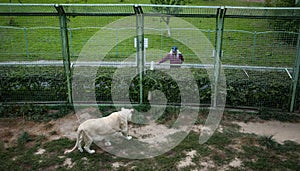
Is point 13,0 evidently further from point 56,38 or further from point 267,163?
point 267,163

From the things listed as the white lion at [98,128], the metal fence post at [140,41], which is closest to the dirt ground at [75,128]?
the white lion at [98,128]

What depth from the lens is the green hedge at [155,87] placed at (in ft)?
24.1

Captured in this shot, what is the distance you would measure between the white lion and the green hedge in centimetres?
182

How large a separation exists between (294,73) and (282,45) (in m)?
0.93

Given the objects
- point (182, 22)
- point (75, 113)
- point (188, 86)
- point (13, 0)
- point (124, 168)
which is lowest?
point (124, 168)

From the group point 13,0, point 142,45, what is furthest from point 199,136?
point 13,0

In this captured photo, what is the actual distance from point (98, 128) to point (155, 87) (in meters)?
2.42

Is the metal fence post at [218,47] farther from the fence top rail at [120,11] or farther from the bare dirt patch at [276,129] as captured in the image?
the bare dirt patch at [276,129]

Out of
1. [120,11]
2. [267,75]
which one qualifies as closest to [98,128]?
[120,11]

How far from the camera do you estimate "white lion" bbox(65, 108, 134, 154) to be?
17.8ft

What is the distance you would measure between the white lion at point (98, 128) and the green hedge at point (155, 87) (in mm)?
1823

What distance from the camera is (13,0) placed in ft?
68.6

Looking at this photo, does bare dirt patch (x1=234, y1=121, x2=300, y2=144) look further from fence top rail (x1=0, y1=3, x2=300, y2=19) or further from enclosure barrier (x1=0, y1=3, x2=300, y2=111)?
fence top rail (x1=0, y1=3, x2=300, y2=19)

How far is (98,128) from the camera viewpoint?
546 centimetres
